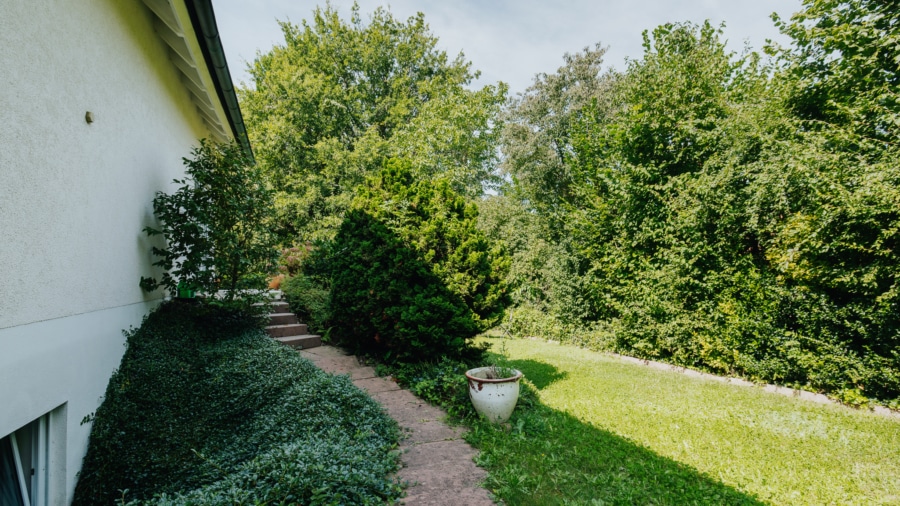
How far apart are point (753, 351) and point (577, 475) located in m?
5.24

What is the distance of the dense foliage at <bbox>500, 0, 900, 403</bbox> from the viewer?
5.41m

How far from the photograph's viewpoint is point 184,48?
5.00 m

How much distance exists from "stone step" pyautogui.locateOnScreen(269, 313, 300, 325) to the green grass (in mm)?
4668

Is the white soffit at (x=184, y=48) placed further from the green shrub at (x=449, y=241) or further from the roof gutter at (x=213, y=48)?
the green shrub at (x=449, y=241)

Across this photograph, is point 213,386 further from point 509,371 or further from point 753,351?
point 753,351

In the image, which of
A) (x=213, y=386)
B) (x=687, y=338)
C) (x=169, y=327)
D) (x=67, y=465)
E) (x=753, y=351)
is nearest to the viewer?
(x=67, y=465)

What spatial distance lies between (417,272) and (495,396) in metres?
2.24

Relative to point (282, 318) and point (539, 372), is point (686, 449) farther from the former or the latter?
point (282, 318)

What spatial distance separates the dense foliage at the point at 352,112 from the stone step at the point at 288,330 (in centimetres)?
792

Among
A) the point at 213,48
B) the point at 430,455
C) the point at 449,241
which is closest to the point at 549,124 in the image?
the point at 449,241

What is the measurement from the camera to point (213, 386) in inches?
155

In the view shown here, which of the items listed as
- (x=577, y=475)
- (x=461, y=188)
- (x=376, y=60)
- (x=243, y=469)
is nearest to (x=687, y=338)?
(x=577, y=475)

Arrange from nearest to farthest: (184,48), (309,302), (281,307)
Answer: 1. (184,48)
2. (309,302)
3. (281,307)

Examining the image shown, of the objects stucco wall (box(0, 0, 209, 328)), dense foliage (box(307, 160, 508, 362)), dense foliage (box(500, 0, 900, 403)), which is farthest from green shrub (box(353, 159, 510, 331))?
dense foliage (box(500, 0, 900, 403))
